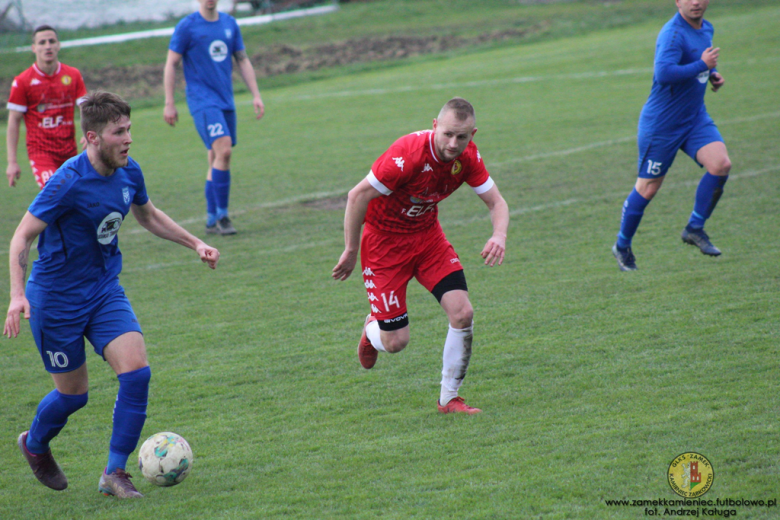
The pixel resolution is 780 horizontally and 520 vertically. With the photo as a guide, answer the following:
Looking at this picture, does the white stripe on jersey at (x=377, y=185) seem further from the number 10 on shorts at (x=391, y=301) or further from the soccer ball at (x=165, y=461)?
the soccer ball at (x=165, y=461)

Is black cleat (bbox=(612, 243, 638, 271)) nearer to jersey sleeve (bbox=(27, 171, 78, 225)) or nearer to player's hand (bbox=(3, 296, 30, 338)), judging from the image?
jersey sleeve (bbox=(27, 171, 78, 225))

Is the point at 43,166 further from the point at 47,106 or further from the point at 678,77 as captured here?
the point at 678,77

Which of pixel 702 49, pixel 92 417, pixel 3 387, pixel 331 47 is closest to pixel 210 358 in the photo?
pixel 92 417

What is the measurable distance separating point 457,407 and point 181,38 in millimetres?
6010

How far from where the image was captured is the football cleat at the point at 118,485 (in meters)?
3.88

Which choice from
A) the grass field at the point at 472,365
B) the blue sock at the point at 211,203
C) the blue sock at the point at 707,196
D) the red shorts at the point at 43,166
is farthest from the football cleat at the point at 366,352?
the red shorts at the point at 43,166

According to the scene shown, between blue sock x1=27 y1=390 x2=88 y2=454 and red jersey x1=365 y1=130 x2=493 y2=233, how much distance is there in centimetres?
195

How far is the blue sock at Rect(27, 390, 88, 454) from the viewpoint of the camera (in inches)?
157

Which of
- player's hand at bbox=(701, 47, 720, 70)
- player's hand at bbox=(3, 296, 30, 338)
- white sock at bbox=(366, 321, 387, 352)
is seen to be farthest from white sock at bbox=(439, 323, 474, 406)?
player's hand at bbox=(701, 47, 720, 70)

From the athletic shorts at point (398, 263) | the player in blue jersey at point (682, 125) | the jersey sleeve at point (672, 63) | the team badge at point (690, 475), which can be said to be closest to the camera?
the team badge at point (690, 475)

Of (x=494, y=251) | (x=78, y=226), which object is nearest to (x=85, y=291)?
(x=78, y=226)

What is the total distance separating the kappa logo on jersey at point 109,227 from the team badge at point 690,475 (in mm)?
2871

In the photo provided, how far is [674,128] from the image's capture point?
677cm

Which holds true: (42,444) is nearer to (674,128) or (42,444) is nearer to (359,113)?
(674,128)
